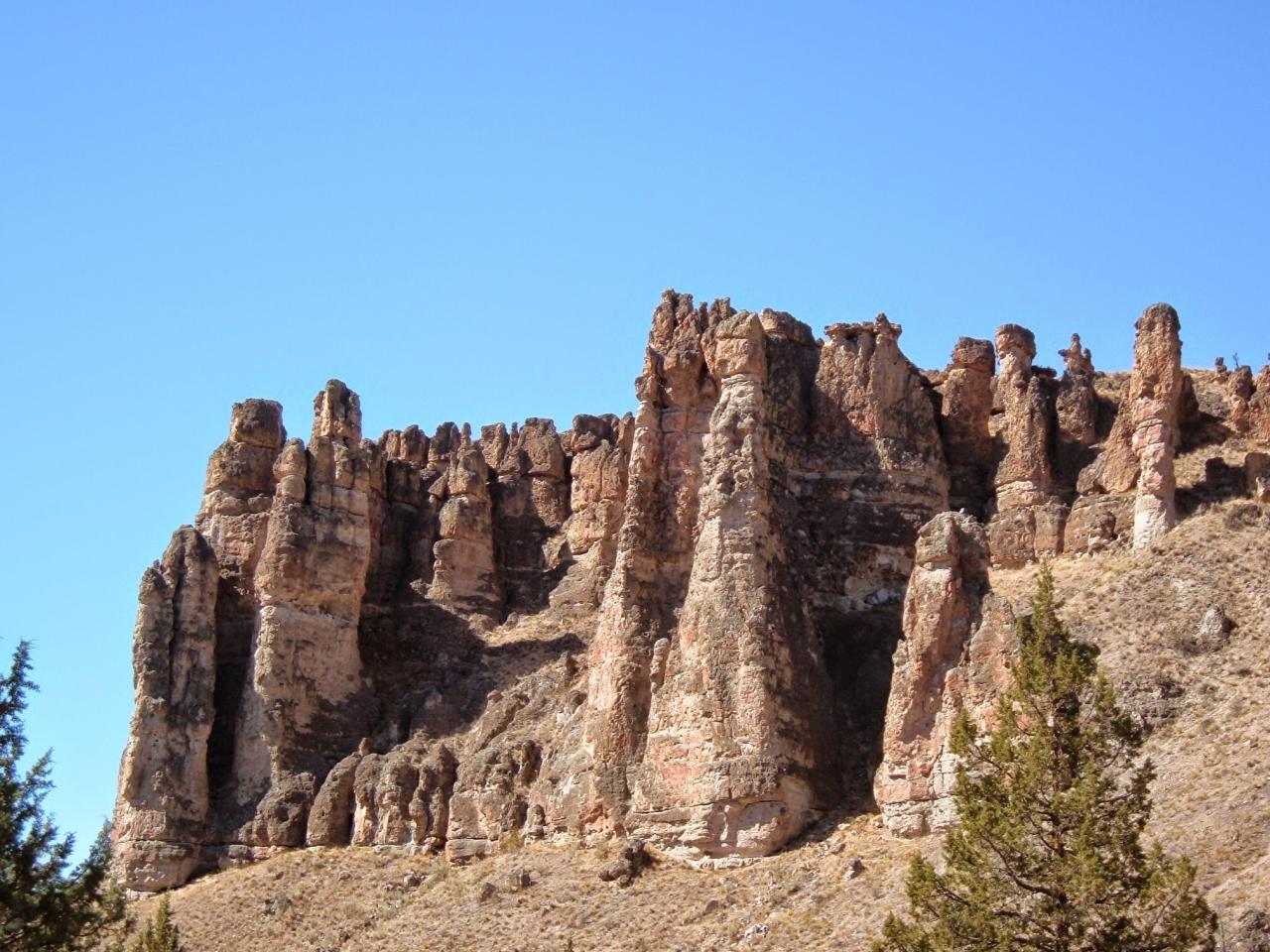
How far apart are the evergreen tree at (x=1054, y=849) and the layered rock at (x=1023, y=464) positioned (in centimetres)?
2792

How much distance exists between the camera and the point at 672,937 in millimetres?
64688

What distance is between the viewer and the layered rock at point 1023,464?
76250 millimetres

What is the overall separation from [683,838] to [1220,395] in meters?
26.0

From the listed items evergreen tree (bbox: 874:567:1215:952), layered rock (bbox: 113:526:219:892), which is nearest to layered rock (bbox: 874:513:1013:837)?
evergreen tree (bbox: 874:567:1215:952)

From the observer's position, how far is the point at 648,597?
75438 millimetres

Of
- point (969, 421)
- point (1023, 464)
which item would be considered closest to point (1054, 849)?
point (1023, 464)

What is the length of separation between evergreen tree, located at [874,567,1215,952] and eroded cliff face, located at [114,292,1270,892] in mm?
17168

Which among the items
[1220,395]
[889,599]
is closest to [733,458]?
[889,599]

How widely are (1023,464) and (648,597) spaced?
45.4 feet

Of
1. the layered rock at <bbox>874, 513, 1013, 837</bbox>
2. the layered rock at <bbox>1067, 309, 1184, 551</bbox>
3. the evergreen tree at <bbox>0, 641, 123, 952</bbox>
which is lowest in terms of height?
the evergreen tree at <bbox>0, 641, 123, 952</bbox>

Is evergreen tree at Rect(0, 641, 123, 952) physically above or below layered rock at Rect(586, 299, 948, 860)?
below

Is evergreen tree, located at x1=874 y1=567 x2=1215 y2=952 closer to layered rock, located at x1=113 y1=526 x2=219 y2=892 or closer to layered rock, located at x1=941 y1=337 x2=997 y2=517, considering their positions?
layered rock, located at x1=941 y1=337 x2=997 y2=517

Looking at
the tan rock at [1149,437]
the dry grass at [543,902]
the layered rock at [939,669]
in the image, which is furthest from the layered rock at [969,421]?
the dry grass at [543,902]

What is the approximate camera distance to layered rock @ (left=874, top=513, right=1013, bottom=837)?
6450 centimetres
